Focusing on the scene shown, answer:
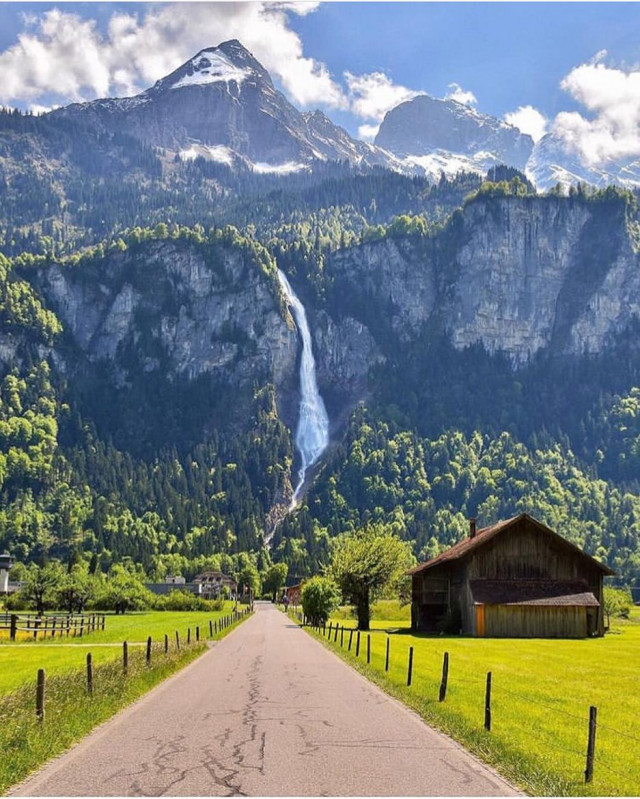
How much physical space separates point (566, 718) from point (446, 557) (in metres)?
54.5

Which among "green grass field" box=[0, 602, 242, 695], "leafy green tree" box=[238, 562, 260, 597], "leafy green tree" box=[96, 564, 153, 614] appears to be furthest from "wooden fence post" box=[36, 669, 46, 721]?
"leafy green tree" box=[238, 562, 260, 597]

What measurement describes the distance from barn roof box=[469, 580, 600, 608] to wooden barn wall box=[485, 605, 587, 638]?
51 cm

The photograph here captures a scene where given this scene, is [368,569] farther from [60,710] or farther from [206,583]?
[206,583]

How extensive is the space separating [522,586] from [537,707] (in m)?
48.5

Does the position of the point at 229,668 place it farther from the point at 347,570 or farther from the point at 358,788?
the point at 347,570

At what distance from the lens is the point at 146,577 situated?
188 m

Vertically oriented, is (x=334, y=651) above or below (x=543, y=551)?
below

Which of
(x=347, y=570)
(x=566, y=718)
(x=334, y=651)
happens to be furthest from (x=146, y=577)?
(x=566, y=718)

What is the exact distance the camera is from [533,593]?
71.3 m

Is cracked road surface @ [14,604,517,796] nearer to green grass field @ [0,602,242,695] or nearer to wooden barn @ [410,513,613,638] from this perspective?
green grass field @ [0,602,242,695]

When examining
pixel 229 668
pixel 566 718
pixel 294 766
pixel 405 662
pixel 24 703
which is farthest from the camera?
pixel 405 662

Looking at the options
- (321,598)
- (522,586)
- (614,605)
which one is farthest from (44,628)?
(614,605)

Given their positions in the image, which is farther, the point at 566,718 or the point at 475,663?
the point at 475,663

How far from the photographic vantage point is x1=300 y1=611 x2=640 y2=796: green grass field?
16.5m
